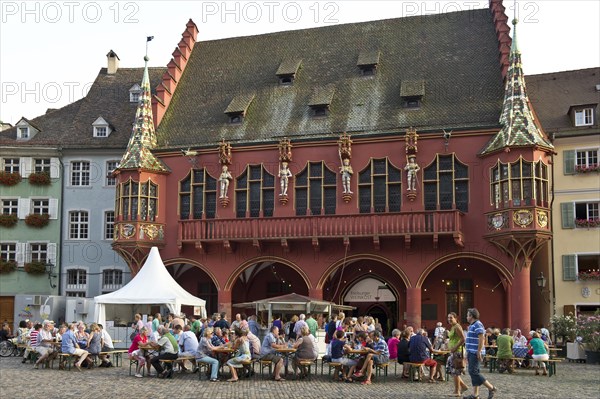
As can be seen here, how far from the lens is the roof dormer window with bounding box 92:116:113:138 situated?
140ft

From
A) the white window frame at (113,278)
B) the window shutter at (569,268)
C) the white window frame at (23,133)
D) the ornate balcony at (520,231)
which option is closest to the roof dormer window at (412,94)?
the ornate balcony at (520,231)

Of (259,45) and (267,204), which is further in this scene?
(259,45)

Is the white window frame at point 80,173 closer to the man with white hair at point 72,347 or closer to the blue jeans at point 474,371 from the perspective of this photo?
the man with white hair at point 72,347

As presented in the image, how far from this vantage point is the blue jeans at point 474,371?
52.6ft

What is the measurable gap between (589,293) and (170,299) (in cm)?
1708

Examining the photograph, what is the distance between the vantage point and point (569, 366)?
2758cm

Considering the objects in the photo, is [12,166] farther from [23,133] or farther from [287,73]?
[287,73]

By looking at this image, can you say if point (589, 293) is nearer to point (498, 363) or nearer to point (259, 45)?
point (498, 363)

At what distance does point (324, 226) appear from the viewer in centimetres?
3409

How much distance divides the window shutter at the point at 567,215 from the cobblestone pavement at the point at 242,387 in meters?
13.6

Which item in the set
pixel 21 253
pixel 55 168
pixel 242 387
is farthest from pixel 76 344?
pixel 55 168

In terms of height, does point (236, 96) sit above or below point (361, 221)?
above

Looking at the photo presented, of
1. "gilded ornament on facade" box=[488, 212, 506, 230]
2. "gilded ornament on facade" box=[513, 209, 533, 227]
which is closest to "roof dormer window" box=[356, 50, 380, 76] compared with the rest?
"gilded ornament on facade" box=[488, 212, 506, 230]

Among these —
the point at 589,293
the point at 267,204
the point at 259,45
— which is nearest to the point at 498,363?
the point at 589,293
